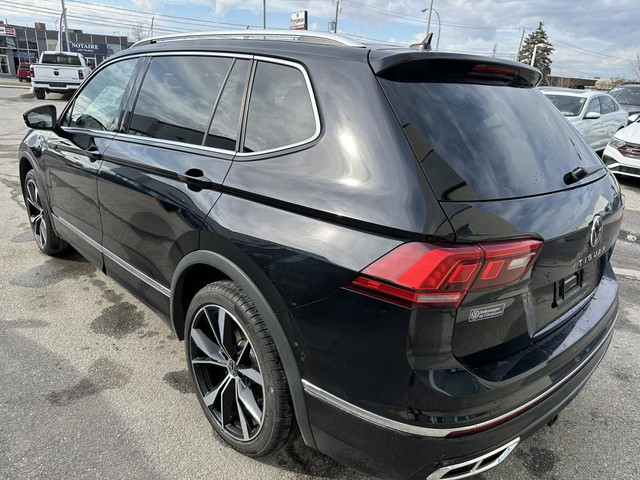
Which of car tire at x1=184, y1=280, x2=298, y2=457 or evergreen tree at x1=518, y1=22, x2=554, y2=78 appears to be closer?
car tire at x1=184, y1=280, x2=298, y2=457

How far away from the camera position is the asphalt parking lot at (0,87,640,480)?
2.17m

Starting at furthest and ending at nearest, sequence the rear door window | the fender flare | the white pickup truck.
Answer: the white pickup truck, the rear door window, the fender flare

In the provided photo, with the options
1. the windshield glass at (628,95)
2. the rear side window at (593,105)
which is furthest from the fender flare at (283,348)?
the windshield glass at (628,95)

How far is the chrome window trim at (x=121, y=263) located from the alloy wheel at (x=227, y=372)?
1.27 feet

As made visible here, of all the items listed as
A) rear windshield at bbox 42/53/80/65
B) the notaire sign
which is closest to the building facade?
the notaire sign

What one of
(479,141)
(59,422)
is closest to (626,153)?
(479,141)

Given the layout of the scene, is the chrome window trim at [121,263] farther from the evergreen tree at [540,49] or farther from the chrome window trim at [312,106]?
the evergreen tree at [540,49]

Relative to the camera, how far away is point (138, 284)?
2.85 meters

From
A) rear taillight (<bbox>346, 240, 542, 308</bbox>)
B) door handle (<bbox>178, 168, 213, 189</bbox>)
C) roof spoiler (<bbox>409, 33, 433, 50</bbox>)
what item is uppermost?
roof spoiler (<bbox>409, 33, 433, 50</bbox>)

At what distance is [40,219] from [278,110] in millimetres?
3441

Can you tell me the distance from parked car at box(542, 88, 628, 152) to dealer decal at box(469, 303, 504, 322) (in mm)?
8916

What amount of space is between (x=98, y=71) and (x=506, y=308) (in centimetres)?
328

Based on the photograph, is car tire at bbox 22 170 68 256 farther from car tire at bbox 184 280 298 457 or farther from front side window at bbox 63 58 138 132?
car tire at bbox 184 280 298 457

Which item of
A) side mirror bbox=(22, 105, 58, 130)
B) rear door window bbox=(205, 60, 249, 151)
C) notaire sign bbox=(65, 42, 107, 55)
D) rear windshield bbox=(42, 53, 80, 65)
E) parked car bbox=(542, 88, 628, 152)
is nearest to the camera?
rear door window bbox=(205, 60, 249, 151)
